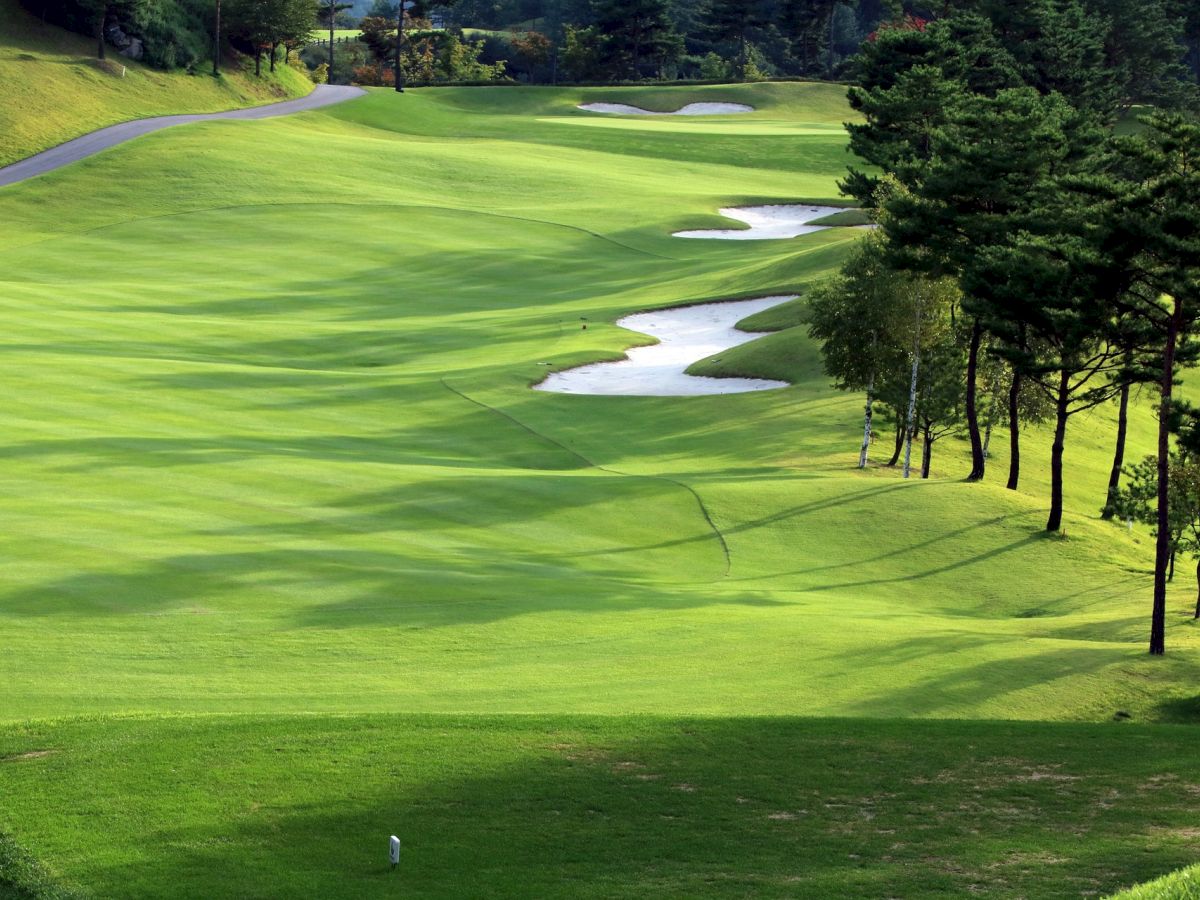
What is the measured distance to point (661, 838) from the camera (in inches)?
593

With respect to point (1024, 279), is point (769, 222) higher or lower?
lower

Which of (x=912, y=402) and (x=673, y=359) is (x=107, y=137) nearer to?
(x=673, y=359)

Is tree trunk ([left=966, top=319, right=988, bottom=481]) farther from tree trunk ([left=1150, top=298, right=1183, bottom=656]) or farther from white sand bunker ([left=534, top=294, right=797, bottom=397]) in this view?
tree trunk ([left=1150, top=298, right=1183, bottom=656])

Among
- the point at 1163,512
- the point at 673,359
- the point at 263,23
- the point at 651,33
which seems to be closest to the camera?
the point at 1163,512

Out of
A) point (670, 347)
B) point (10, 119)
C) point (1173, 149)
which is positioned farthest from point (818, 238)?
point (1173, 149)

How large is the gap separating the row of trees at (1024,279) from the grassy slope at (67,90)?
54.1 metres

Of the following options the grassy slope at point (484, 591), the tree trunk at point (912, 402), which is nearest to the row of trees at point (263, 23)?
the grassy slope at point (484, 591)

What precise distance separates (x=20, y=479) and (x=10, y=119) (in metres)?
65.7

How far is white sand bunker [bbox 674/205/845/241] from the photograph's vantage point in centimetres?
9006

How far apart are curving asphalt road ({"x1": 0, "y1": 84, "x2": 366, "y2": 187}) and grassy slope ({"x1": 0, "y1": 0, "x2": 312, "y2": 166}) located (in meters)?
0.88

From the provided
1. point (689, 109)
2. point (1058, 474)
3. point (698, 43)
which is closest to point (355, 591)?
point (1058, 474)

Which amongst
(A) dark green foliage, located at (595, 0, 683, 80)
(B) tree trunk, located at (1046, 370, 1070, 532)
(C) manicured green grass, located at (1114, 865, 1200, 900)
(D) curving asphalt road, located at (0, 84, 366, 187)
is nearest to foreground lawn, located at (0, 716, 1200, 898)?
(C) manicured green grass, located at (1114, 865, 1200, 900)

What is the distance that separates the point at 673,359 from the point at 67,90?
2141 inches

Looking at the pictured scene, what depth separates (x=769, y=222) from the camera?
94875 mm
